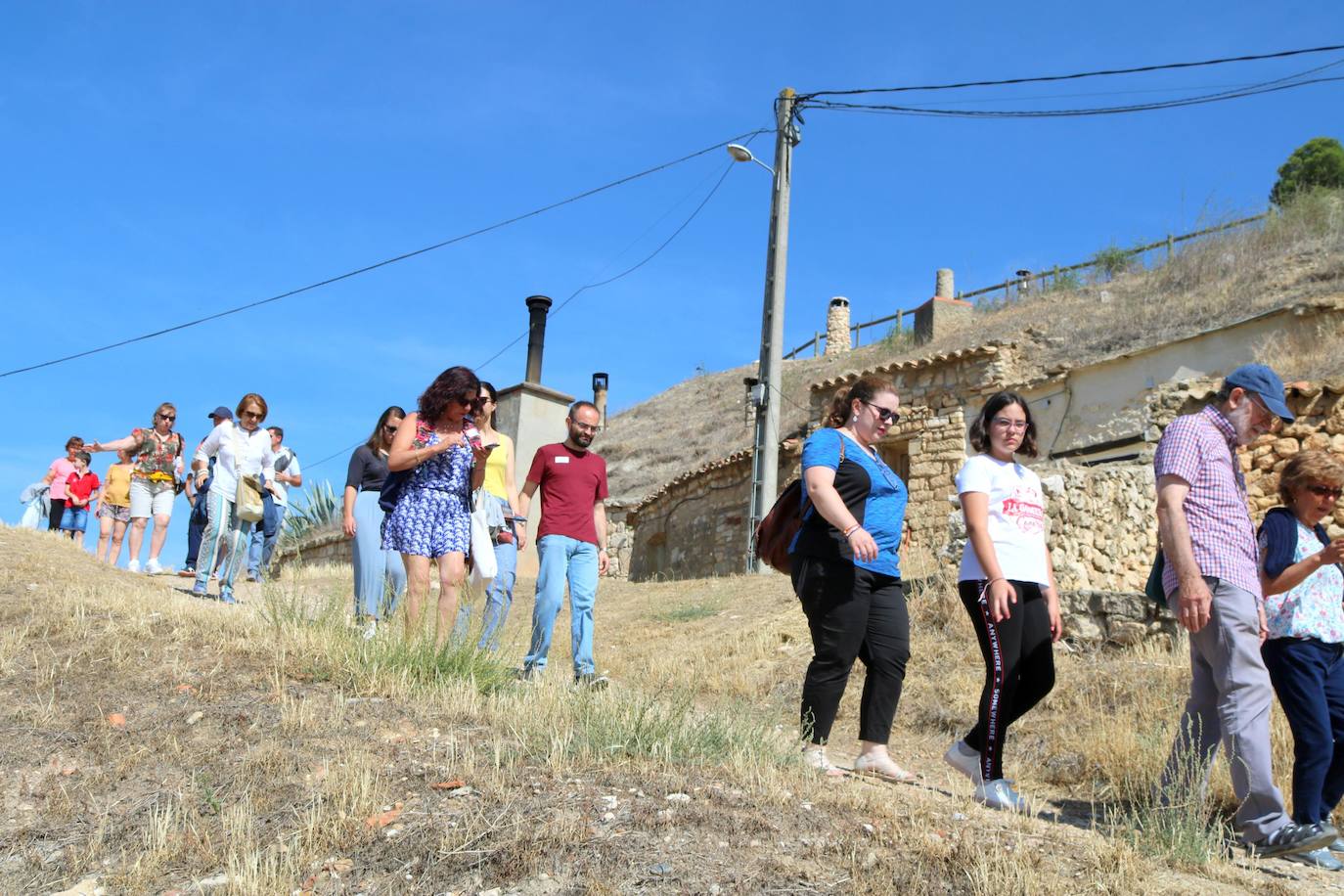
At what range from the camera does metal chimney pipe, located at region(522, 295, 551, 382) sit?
44.5 feet

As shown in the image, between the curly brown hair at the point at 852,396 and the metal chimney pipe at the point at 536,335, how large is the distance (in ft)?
27.6

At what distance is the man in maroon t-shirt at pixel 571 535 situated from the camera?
6434 millimetres

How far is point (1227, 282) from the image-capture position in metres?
21.4

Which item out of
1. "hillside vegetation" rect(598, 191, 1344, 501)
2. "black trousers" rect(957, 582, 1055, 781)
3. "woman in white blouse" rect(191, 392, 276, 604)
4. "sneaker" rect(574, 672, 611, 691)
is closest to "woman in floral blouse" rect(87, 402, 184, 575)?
"woman in white blouse" rect(191, 392, 276, 604)

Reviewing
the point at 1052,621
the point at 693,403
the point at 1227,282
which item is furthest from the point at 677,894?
the point at 693,403

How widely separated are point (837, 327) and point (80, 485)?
2768 cm

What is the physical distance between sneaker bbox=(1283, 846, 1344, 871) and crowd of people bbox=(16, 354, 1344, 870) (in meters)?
0.01

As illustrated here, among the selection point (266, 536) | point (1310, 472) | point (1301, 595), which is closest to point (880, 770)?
point (1301, 595)

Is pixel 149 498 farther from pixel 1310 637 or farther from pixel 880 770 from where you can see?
pixel 1310 637

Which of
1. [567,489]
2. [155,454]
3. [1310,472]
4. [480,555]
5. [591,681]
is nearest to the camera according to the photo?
[1310,472]

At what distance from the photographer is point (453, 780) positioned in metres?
4.02

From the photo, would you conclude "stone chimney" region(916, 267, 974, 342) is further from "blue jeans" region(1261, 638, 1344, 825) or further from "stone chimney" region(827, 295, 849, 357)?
"blue jeans" region(1261, 638, 1344, 825)

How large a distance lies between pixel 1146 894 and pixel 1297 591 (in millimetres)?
1582

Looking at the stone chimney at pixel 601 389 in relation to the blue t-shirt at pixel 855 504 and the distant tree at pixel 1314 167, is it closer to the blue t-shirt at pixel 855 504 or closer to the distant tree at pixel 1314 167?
the distant tree at pixel 1314 167
